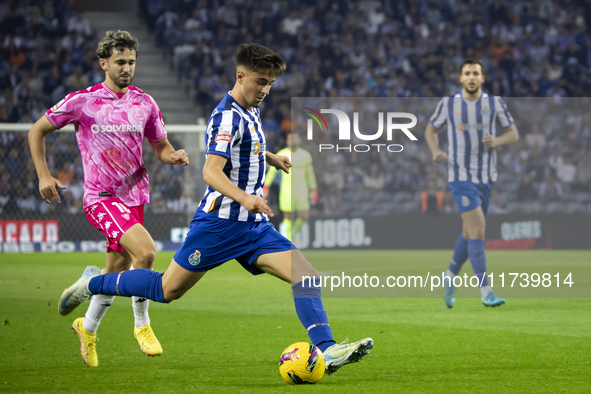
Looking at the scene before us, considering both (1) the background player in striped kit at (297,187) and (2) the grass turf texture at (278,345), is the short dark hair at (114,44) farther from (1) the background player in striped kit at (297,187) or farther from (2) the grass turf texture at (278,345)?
(1) the background player in striped kit at (297,187)

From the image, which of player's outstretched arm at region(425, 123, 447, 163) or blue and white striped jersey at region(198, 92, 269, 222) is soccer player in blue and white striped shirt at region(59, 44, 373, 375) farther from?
player's outstretched arm at region(425, 123, 447, 163)

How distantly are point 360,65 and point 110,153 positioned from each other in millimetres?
14116

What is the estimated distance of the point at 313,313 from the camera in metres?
3.89

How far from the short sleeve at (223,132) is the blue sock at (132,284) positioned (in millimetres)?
813

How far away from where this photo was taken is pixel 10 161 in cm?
1228

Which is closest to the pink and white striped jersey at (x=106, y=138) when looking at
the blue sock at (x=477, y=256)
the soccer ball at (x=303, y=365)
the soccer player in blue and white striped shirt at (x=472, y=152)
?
the soccer ball at (x=303, y=365)

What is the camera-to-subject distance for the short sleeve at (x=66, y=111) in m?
4.62

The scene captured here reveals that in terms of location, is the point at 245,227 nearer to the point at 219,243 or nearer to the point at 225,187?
the point at 219,243

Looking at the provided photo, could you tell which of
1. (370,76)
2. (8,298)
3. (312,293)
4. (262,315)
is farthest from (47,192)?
(370,76)

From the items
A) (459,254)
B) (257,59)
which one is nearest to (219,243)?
(257,59)

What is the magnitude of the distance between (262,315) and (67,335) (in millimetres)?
1668

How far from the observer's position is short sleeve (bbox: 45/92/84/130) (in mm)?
4617

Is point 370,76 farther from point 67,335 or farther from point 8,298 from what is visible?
point 67,335

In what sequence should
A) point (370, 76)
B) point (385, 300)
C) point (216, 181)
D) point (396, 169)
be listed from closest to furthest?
point (216, 181) < point (385, 300) < point (396, 169) < point (370, 76)
